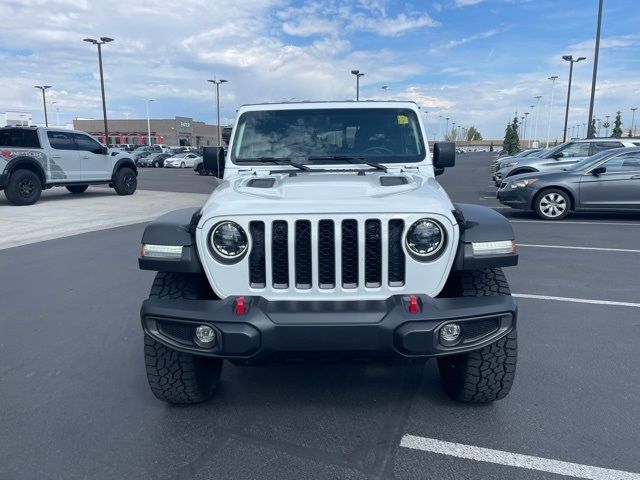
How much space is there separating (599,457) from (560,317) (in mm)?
2403

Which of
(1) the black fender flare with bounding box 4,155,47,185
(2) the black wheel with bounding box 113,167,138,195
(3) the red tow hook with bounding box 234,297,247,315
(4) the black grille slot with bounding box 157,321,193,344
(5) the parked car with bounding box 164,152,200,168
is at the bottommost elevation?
(5) the parked car with bounding box 164,152,200,168

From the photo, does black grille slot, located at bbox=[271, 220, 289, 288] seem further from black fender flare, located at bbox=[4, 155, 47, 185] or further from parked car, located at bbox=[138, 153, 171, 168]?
parked car, located at bbox=[138, 153, 171, 168]

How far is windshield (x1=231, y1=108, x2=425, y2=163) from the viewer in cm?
427

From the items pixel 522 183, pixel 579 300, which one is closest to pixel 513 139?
pixel 522 183

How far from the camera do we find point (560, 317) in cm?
500

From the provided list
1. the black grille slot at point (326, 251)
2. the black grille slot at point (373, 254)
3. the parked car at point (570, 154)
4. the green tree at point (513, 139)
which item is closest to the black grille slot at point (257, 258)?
the black grille slot at point (326, 251)

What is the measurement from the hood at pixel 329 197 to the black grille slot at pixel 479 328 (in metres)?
0.60

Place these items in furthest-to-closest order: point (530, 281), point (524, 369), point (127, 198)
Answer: point (127, 198)
point (530, 281)
point (524, 369)

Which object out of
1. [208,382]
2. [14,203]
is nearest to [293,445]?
[208,382]

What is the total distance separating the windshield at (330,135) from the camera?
14.0ft

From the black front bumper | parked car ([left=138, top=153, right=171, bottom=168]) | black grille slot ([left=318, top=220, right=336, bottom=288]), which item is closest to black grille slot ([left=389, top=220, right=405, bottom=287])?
the black front bumper

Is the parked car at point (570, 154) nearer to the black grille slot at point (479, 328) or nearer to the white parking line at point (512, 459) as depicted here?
the black grille slot at point (479, 328)

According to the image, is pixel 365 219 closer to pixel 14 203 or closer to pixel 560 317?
pixel 560 317

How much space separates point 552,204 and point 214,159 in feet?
28.7
